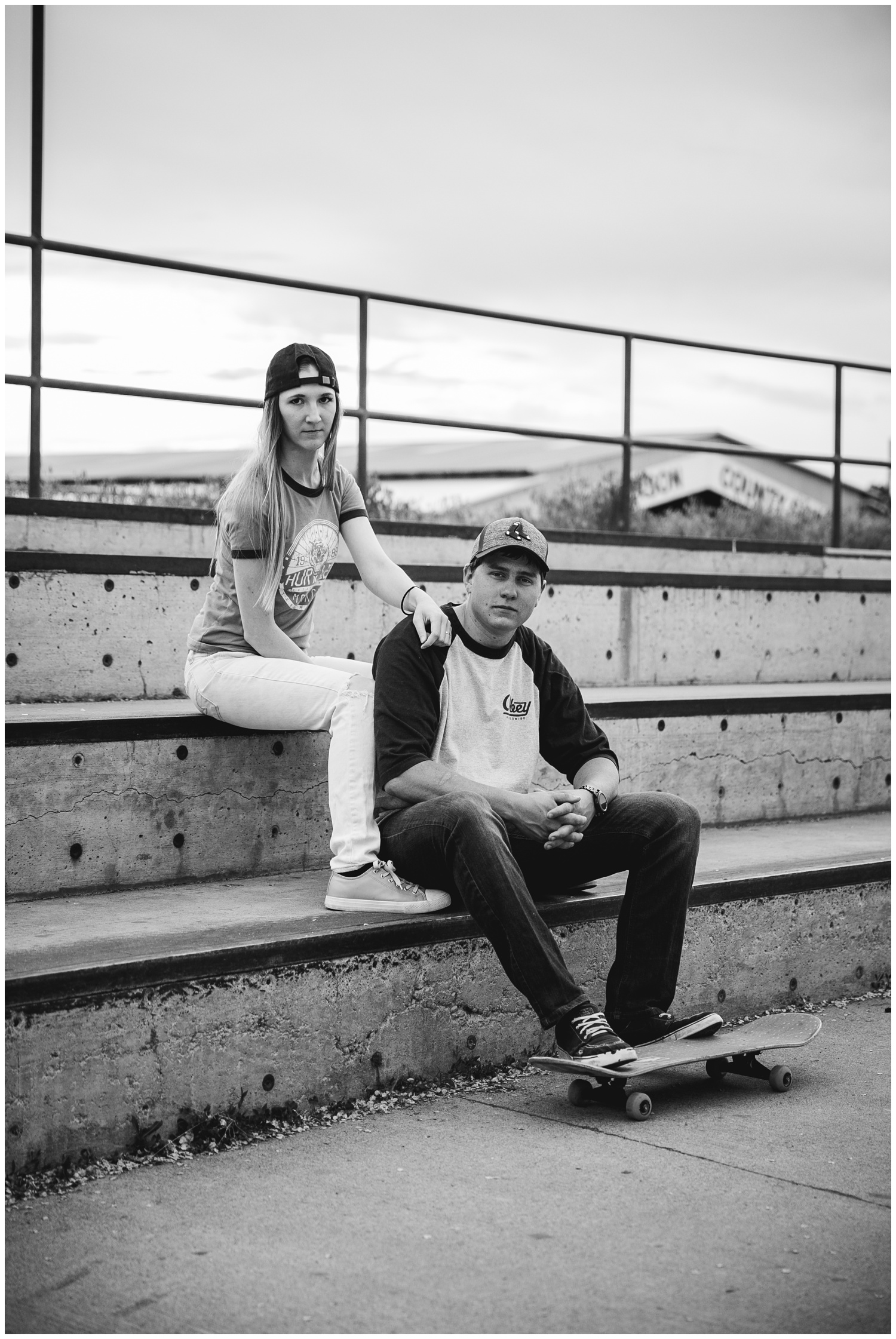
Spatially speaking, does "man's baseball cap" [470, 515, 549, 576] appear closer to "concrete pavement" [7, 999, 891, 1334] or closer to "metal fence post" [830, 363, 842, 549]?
"concrete pavement" [7, 999, 891, 1334]

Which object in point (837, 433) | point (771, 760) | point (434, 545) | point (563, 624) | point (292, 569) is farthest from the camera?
point (837, 433)

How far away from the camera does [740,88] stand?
656cm

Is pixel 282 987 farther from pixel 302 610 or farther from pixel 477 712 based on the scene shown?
pixel 302 610

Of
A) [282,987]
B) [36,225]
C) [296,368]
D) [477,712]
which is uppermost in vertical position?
[36,225]

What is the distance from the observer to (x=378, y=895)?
2.68 metres

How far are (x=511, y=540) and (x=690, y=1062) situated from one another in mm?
1153

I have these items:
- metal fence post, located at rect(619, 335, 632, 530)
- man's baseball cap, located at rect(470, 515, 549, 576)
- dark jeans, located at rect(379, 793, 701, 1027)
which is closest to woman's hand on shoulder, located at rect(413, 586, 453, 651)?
man's baseball cap, located at rect(470, 515, 549, 576)

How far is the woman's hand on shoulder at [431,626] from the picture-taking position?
275cm

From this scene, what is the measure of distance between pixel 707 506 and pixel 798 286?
2325mm

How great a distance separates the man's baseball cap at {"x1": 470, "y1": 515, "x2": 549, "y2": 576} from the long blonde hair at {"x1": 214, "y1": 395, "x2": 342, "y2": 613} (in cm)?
46

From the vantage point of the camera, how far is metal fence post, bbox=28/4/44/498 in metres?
4.13

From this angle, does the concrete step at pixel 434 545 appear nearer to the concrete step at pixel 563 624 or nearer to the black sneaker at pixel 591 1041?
the concrete step at pixel 563 624

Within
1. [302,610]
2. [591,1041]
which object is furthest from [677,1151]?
[302,610]

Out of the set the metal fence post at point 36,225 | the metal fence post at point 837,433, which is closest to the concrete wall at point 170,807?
the metal fence post at point 36,225
